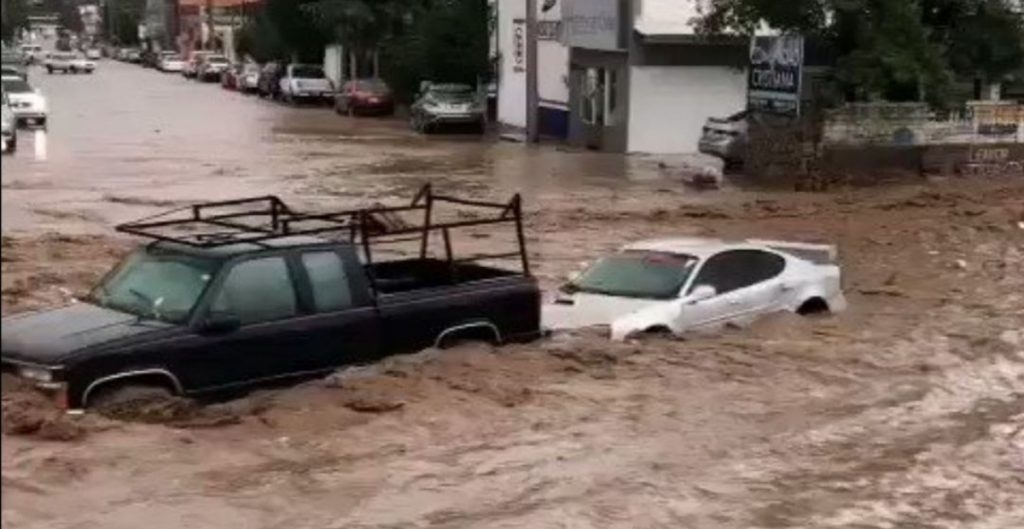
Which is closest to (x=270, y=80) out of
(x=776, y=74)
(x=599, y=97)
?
(x=599, y=97)

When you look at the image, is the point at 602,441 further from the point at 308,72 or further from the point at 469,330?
the point at 308,72

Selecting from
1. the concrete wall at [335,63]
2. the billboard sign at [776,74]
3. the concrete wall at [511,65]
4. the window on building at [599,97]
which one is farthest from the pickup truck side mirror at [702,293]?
the concrete wall at [335,63]

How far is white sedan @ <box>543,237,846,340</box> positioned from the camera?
13664 millimetres

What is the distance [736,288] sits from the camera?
1468cm

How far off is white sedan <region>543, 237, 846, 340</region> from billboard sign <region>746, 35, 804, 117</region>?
57.8 feet

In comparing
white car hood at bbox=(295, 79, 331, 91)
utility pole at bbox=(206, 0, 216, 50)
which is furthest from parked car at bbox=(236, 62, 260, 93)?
white car hood at bbox=(295, 79, 331, 91)

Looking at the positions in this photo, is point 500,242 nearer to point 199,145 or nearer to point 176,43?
point 199,145

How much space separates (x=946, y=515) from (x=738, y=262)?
581 cm

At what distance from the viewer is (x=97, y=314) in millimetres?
10094

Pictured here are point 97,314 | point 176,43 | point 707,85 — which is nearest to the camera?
point 97,314

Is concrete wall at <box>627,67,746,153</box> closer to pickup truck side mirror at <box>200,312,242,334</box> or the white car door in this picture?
the white car door

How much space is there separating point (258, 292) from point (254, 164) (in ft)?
82.9

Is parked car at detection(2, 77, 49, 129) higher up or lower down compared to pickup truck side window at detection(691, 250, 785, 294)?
higher up

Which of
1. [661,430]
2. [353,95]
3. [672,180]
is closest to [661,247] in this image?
[661,430]
